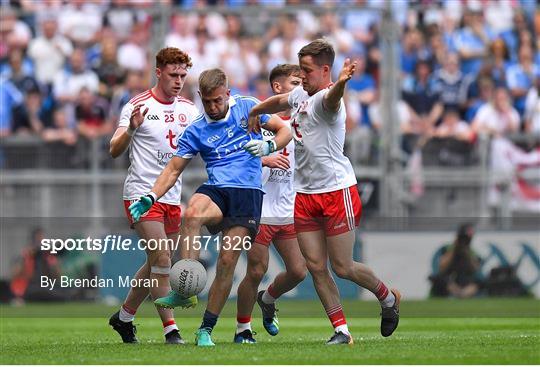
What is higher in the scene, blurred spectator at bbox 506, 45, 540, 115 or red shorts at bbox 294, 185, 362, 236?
blurred spectator at bbox 506, 45, 540, 115

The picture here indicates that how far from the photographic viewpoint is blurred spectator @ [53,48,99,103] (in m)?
24.1

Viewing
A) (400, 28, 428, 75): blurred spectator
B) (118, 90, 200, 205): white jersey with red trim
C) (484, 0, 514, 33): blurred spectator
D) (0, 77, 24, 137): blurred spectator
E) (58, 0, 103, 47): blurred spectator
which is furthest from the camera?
(484, 0, 514, 33): blurred spectator

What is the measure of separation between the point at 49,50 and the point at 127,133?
487 inches

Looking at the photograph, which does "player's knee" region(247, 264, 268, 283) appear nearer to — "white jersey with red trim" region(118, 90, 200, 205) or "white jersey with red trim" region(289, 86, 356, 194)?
"white jersey with red trim" region(118, 90, 200, 205)

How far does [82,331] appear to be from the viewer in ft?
54.5

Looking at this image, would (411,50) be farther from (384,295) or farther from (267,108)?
(267,108)

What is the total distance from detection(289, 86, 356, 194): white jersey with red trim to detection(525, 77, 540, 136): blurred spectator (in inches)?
483

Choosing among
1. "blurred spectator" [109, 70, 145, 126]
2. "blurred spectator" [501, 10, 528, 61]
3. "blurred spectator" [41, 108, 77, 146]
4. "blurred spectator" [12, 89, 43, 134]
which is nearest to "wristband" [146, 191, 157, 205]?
"blurred spectator" [41, 108, 77, 146]

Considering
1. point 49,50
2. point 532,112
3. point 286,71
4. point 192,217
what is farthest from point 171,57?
point 532,112

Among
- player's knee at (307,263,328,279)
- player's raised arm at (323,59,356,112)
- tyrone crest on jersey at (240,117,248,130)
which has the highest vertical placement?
player's raised arm at (323,59,356,112)

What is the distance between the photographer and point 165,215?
1343 centimetres

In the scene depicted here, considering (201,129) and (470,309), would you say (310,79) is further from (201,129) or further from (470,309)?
(470,309)

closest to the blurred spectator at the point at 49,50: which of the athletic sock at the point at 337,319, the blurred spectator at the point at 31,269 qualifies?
the blurred spectator at the point at 31,269

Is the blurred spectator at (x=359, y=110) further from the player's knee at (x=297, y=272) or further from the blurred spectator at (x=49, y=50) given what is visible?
the player's knee at (x=297, y=272)
